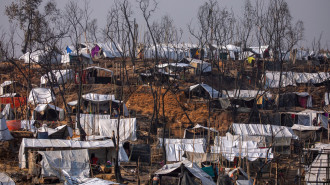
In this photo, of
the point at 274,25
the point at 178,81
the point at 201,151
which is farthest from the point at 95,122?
the point at 274,25

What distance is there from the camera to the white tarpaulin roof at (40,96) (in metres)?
26.8

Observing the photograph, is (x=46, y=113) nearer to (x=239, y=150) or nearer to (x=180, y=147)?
(x=180, y=147)

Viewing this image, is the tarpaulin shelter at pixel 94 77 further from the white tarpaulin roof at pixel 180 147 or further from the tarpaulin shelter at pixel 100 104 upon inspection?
the white tarpaulin roof at pixel 180 147

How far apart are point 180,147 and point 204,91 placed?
10263 millimetres

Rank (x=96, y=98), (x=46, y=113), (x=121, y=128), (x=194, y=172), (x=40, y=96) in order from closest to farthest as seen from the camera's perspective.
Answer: (x=194, y=172) → (x=121, y=128) → (x=46, y=113) → (x=96, y=98) → (x=40, y=96)

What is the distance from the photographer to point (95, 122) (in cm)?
2305

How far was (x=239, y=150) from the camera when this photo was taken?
768 inches

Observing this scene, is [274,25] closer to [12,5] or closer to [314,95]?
[314,95]

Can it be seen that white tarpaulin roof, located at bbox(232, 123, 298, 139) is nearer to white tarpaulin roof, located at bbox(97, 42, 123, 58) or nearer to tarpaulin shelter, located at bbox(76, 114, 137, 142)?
tarpaulin shelter, located at bbox(76, 114, 137, 142)

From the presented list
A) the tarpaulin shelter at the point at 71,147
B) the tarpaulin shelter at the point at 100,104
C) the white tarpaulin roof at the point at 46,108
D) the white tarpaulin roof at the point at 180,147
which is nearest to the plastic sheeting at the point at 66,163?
the tarpaulin shelter at the point at 71,147

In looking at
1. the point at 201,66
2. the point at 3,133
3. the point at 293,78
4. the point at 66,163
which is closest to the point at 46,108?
the point at 3,133

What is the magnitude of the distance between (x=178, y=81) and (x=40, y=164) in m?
16.9

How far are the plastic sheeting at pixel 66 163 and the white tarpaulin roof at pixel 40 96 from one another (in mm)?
10238

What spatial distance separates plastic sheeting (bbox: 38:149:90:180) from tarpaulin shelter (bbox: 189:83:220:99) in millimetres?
13414
